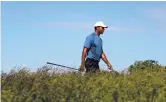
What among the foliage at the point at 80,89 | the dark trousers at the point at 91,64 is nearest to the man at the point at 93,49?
the dark trousers at the point at 91,64

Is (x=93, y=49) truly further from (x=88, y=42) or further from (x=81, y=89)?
(x=81, y=89)

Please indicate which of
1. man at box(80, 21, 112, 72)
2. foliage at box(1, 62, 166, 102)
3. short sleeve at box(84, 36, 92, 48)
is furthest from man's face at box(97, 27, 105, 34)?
foliage at box(1, 62, 166, 102)

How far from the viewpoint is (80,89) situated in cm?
768

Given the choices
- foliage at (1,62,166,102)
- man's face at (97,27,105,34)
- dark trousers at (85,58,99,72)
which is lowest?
foliage at (1,62,166,102)

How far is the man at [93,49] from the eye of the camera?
11.3 m

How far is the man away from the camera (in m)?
11.3

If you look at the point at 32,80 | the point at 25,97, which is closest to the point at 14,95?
the point at 25,97

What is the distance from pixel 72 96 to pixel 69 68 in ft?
9.18

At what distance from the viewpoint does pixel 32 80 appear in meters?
8.14

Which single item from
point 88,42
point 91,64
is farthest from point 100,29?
point 91,64

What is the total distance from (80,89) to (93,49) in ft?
12.9

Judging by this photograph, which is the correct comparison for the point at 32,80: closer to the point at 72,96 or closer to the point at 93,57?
the point at 72,96

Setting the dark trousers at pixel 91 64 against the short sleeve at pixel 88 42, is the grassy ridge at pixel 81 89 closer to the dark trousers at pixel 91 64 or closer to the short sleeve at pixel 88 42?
the dark trousers at pixel 91 64

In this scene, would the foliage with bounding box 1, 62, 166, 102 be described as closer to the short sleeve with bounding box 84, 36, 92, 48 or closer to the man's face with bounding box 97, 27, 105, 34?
the short sleeve with bounding box 84, 36, 92, 48
